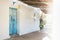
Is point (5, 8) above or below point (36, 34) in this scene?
above

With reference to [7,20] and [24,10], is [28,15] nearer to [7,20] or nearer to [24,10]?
[24,10]

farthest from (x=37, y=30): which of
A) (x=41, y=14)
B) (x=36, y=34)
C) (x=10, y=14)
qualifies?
(x=10, y=14)

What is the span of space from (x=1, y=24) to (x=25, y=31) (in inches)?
7.8

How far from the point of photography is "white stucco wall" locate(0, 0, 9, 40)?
740 millimetres

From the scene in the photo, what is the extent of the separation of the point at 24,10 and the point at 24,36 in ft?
0.65

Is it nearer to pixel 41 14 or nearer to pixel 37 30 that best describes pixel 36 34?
pixel 37 30

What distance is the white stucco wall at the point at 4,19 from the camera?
0.74m

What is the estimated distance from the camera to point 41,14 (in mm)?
700

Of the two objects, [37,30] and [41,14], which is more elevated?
[41,14]

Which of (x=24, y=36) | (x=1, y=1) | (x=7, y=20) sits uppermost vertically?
(x=1, y=1)

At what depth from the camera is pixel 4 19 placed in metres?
0.77

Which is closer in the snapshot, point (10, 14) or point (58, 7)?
point (58, 7)

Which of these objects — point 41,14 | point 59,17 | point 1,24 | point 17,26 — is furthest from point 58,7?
point 1,24

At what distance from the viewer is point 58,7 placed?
394 millimetres
